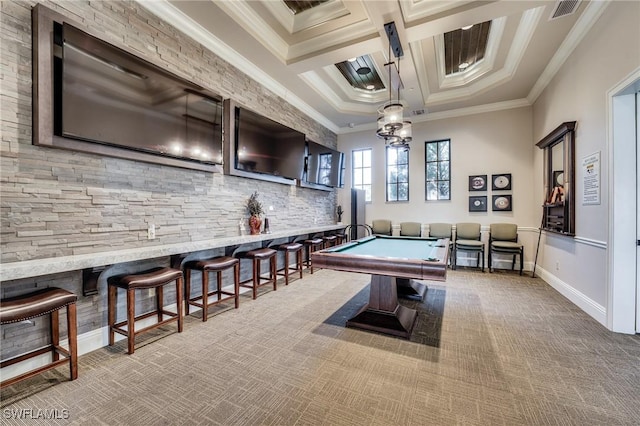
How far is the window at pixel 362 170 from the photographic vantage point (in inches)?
289

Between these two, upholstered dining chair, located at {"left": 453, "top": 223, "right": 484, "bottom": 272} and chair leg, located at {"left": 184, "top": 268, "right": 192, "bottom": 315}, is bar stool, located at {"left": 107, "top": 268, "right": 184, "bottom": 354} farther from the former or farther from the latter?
upholstered dining chair, located at {"left": 453, "top": 223, "right": 484, "bottom": 272}

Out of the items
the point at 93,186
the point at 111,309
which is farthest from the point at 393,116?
the point at 111,309

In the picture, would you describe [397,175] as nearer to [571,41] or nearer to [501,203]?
[501,203]

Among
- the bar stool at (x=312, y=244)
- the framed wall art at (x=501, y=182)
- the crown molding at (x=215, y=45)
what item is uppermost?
the crown molding at (x=215, y=45)

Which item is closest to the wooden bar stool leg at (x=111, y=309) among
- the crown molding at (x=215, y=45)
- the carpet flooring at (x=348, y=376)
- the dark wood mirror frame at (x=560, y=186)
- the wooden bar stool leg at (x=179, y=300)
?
the carpet flooring at (x=348, y=376)

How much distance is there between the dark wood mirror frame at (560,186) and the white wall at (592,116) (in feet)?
0.33

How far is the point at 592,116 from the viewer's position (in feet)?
10.8

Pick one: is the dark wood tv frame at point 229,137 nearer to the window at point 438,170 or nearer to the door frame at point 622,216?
the door frame at point 622,216

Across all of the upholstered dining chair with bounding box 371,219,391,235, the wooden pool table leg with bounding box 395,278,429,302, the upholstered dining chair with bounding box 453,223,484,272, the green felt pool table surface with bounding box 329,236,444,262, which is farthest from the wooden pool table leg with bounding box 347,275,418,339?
the upholstered dining chair with bounding box 371,219,391,235

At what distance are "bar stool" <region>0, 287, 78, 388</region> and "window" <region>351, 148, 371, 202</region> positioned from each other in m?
6.25

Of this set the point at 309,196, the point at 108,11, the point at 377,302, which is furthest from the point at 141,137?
the point at 309,196

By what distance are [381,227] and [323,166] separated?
2.13 m

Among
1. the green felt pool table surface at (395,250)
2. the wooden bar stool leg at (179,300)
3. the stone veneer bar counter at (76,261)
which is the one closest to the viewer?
the stone veneer bar counter at (76,261)

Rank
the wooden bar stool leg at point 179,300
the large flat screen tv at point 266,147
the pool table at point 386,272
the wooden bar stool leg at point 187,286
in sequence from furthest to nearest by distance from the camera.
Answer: the large flat screen tv at point 266,147, the wooden bar stool leg at point 187,286, the wooden bar stool leg at point 179,300, the pool table at point 386,272
